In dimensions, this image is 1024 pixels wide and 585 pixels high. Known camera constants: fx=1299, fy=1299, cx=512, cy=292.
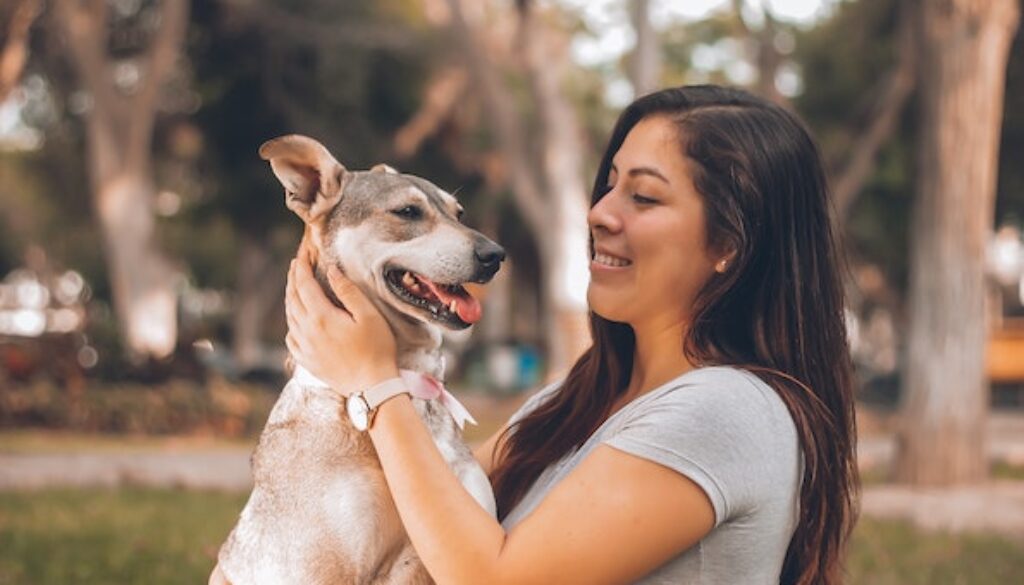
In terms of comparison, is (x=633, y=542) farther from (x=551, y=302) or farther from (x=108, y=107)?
(x=108, y=107)

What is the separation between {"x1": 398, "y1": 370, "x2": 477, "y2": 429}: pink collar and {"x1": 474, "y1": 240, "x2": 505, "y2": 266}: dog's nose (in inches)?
11.0

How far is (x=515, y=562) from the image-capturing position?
2.32m

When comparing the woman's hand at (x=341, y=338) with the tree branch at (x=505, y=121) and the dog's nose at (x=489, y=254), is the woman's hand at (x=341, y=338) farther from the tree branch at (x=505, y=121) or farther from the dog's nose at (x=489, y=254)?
the tree branch at (x=505, y=121)

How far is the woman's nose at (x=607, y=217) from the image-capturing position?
8.80ft

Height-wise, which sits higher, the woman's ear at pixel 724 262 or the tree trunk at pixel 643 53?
the woman's ear at pixel 724 262

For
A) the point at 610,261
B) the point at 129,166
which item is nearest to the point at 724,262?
the point at 610,261

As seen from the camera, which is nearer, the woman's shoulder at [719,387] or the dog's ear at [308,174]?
the woman's shoulder at [719,387]

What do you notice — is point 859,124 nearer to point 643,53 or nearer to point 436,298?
point 643,53

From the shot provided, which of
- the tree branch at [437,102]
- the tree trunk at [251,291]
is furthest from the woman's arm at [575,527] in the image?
the tree trunk at [251,291]

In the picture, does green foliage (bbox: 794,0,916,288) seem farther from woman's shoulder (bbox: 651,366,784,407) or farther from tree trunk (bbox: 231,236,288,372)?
woman's shoulder (bbox: 651,366,784,407)

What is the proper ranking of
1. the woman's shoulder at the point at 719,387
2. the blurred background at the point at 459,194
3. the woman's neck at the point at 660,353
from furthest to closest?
1. the blurred background at the point at 459,194
2. the woman's neck at the point at 660,353
3. the woman's shoulder at the point at 719,387

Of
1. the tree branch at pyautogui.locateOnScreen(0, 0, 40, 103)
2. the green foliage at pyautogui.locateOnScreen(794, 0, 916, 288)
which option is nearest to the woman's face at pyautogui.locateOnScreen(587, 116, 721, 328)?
the tree branch at pyautogui.locateOnScreen(0, 0, 40, 103)

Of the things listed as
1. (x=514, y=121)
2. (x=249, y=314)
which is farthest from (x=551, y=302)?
(x=249, y=314)

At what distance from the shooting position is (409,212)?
2965 millimetres
